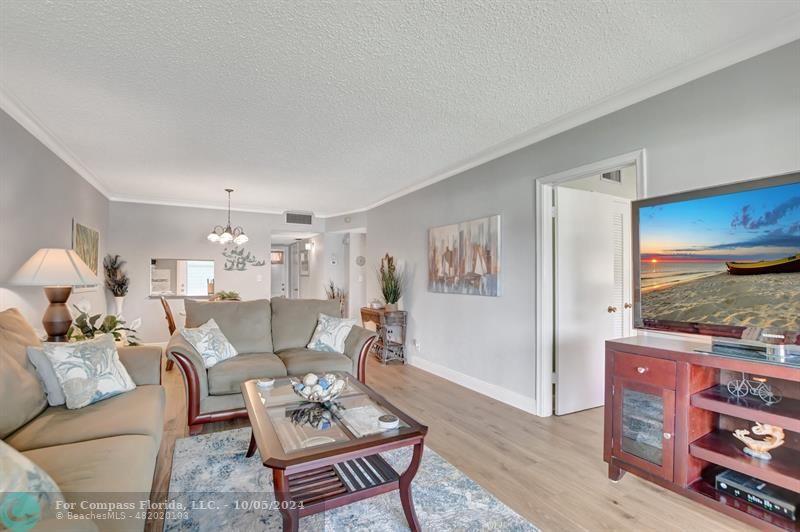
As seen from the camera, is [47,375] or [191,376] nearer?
[47,375]

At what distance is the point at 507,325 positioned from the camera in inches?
148

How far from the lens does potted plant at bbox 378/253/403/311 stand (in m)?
5.61

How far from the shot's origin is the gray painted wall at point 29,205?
275 centimetres

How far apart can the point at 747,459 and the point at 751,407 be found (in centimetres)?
26

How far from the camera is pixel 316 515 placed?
2020mm

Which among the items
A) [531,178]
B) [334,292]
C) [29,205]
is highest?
[531,178]

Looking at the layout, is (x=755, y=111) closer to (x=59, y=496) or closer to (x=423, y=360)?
(x=59, y=496)

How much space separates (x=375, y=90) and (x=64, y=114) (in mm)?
2479

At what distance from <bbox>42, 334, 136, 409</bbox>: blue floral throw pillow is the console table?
3.33 m

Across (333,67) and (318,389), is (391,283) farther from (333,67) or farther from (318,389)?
(333,67)

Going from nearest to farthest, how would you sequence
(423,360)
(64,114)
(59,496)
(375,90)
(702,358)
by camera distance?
(59,496), (702,358), (375,90), (64,114), (423,360)

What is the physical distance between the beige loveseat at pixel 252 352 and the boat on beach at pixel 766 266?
271 cm

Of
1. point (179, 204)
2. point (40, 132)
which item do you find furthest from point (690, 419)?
point (179, 204)

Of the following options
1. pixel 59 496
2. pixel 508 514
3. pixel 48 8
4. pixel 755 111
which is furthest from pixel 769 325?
pixel 48 8
